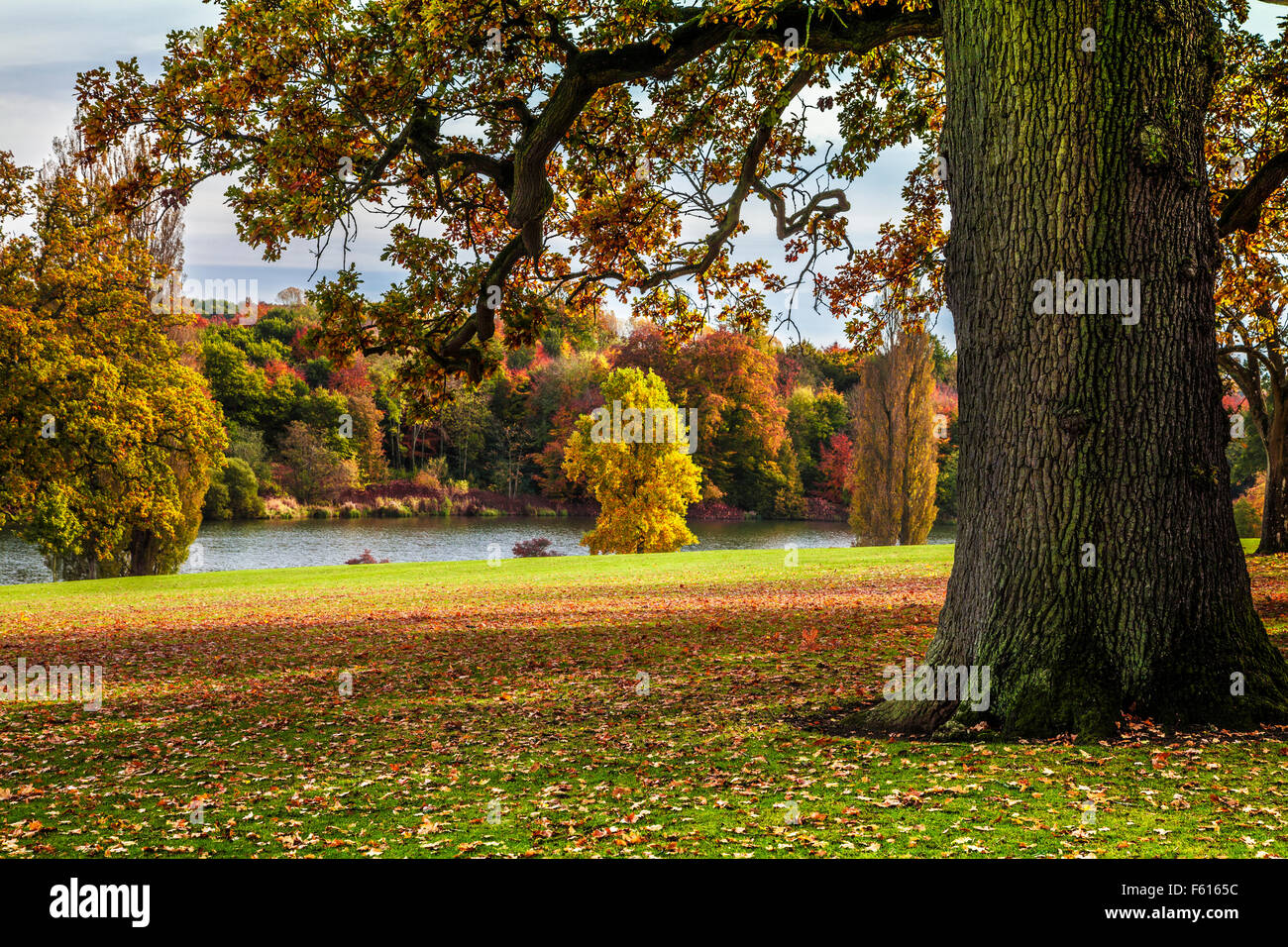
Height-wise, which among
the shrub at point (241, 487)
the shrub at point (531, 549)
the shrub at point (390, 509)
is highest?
the shrub at point (241, 487)

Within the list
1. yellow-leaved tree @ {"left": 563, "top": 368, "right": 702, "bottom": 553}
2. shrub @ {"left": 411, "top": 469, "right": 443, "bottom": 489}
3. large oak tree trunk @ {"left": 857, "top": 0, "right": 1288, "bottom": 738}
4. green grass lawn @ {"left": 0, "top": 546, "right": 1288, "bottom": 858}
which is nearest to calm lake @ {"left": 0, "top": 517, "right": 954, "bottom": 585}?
shrub @ {"left": 411, "top": 469, "right": 443, "bottom": 489}

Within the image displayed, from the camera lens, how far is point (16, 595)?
64.7ft

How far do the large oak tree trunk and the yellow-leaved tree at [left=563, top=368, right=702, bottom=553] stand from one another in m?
27.6

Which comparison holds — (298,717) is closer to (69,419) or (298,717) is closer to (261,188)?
(261,188)

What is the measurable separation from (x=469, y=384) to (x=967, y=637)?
6.08m

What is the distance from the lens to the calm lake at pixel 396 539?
31423 millimetres

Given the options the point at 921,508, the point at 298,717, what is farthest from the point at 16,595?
the point at 921,508

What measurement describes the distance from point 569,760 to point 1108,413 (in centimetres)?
390

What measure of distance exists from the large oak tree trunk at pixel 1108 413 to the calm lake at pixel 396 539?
24.7 meters

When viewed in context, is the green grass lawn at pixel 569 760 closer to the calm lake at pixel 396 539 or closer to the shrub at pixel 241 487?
the calm lake at pixel 396 539

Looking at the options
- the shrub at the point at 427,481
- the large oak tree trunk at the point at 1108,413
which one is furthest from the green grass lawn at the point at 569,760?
the shrub at the point at 427,481

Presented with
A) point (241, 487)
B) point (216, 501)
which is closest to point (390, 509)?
point (241, 487)

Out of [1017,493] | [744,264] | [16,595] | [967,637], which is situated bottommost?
[16,595]

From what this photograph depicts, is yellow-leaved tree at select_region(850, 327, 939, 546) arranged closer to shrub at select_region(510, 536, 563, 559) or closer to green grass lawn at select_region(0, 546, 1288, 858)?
shrub at select_region(510, 536, 563, 559)
